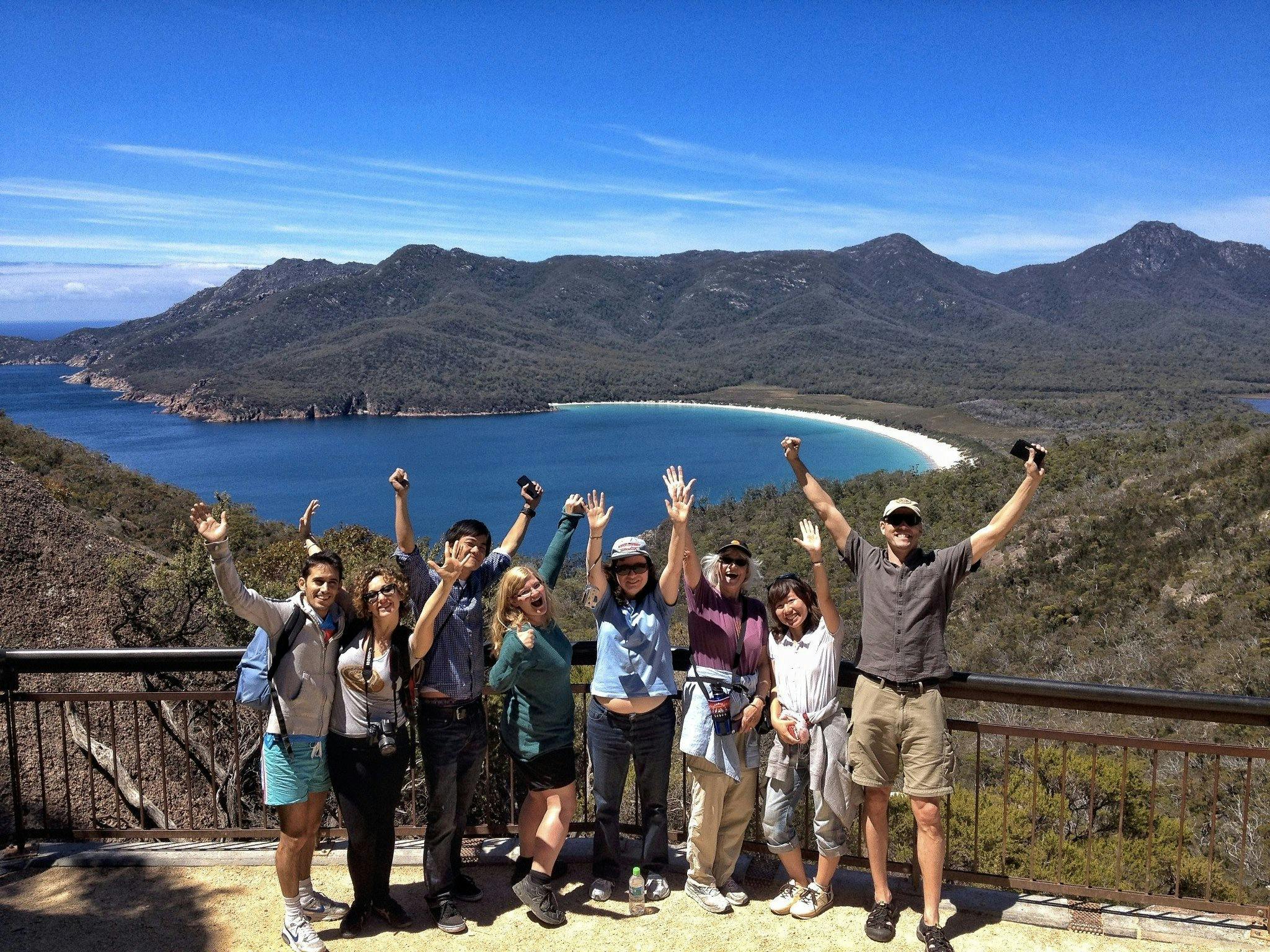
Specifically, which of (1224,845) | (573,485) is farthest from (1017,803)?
(573,485)

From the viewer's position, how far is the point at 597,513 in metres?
3.48

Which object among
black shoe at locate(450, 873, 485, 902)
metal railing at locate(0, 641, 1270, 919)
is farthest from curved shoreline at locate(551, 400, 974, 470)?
black shoe at locate(450, 873, 485, 902)

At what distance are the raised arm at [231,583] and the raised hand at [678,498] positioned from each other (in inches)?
53.6

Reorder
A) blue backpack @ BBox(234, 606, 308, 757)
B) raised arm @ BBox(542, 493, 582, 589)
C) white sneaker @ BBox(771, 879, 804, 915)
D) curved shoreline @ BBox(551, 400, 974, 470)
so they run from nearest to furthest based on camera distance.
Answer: blue backpack @ BBox(234, 606, 308, 757)
white sneaker @ BBox(771, 879, 804, 915)
raised arm @ BBox(542, 493, 582, 589)
curved shoreline @ BBox(551, 400, 974, 470)

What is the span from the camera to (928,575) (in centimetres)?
317

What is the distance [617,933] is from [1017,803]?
18.5 ft

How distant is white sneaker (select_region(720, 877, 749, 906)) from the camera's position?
3381 mm

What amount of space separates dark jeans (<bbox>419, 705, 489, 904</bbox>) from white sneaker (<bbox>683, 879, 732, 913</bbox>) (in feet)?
2.88

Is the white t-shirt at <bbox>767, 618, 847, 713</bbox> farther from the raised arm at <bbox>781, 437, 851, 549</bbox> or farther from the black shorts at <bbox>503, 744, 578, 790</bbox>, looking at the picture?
the black shorts at <bbox>503, 744, 578, 790</bbox>

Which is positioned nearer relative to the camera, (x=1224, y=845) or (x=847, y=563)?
(x=847, y=563)

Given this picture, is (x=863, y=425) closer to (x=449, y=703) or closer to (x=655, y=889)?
(x=655, y=889)

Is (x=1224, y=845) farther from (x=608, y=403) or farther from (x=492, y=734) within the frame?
(x=608, y=403)

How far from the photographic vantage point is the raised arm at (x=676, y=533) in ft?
10.6

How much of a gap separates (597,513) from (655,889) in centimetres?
140
